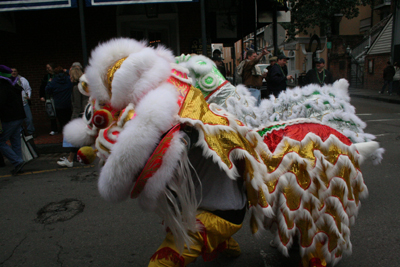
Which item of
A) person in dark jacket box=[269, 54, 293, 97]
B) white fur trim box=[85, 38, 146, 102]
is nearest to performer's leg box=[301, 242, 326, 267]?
white fur trim box=[85, 38, 146, 102]

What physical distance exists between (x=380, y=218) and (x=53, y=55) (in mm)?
9460

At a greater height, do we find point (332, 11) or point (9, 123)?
point (332, 11)

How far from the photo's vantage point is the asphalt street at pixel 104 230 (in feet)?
8.79

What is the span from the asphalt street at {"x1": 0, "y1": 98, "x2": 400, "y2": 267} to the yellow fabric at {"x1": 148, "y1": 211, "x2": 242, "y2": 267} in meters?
1.03

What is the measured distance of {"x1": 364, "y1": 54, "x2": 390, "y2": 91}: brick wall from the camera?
737 inches

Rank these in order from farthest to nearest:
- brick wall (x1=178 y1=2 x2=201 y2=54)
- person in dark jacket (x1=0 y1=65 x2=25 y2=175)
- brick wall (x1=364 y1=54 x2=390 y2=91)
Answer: brick wall (x1=364 y1=54 x2=390 y2=91)
brick wall (x1=178 y1=2 x2=201 y2=54)
person in dark jacket (x1=0 y1=65 x2=25 y2=175)

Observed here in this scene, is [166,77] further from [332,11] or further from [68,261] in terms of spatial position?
[332,11]

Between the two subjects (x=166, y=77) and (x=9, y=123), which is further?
(x=9, y=123)

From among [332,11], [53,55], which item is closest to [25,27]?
[53,55]

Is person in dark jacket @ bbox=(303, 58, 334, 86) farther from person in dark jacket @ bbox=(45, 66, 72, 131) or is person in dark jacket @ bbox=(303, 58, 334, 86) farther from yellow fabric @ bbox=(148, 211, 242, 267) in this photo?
yellow fabric @ bbox=(148, 211, 242, 267)

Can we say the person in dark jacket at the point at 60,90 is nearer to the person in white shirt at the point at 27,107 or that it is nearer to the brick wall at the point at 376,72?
the person in white shirt at the point at 27,107

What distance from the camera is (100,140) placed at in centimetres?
152

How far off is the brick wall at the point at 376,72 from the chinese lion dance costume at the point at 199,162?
19.6 m

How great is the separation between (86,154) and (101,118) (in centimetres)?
26
